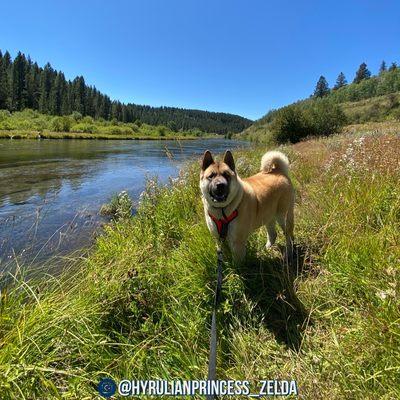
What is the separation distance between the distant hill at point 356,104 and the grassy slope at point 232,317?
3163 cm

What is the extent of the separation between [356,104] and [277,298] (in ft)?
348

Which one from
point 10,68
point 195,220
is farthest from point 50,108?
point 195,220

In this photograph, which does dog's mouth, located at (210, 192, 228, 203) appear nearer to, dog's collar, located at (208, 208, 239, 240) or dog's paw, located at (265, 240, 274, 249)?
dog's collar, located at (208, 208, 239, 240)

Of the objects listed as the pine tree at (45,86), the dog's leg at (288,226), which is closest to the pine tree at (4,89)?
the pine tree at (45,86)

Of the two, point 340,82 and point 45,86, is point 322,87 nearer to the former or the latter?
point 340,82

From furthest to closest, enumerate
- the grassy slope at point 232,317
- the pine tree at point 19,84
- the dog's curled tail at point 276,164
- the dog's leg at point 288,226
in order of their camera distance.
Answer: the pine tree at point 19,84 → the dog's curled tail at point 276,164 → the dog's leg at point 288,226 → the grassy slope at point 232,317

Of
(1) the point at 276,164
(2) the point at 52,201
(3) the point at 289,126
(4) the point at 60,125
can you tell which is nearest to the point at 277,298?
(1) the point at 276,164

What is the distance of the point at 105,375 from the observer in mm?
2492

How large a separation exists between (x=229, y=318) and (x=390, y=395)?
1485mm

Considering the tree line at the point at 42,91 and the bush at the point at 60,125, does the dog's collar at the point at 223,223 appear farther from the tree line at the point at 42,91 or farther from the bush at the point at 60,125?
the tree line at the point at 42,91

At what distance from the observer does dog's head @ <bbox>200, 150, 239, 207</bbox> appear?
3.60 metres

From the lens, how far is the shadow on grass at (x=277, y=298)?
9.55ft

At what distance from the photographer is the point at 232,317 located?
304 centimetres

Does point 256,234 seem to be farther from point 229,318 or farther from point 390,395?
point 390,395
